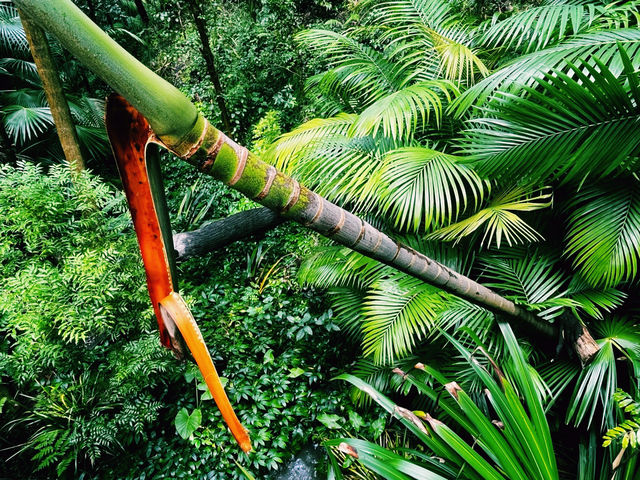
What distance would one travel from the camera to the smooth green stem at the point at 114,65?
1.17ft

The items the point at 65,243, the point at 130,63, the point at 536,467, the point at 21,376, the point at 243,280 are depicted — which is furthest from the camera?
the point at 243,280

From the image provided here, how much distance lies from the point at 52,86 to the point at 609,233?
3.83 metres

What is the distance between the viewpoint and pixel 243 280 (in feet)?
12.0

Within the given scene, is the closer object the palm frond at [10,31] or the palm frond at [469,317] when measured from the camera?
the palm frond at [469,317]

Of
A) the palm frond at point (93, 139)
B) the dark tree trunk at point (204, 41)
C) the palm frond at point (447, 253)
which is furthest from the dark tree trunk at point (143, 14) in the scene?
the palm frond at point (447, 253)

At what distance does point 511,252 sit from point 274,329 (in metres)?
1.98

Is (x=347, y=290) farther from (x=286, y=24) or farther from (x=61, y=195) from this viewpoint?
(x=286, y=24)

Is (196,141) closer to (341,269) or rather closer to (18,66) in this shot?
(341,269)

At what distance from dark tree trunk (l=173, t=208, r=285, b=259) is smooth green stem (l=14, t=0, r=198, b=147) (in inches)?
122

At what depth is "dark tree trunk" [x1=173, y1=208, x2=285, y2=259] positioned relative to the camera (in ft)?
11.9

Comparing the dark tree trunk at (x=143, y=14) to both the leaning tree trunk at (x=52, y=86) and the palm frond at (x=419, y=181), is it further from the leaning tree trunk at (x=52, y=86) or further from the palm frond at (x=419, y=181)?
the palm frond at (x=419, y=181)

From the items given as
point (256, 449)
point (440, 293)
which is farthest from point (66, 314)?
point (440, 293)

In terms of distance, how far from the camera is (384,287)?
7.45ft

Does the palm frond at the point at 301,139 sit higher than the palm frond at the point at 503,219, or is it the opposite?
the palm frond at the point at 301,139
